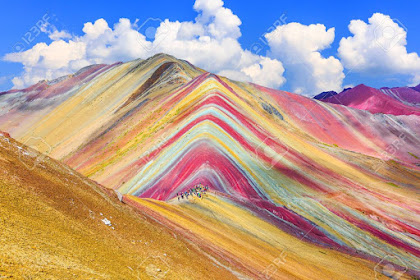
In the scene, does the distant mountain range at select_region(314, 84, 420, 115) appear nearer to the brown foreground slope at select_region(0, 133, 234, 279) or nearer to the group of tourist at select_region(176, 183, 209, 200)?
the group of tourist at select_region(176, 183, 209, 200)

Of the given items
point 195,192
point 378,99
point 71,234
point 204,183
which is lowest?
point 71,234

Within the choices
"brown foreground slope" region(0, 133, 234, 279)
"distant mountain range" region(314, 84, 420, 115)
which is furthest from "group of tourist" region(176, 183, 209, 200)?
"distant mountain range" region(314, 84, 420, 115)

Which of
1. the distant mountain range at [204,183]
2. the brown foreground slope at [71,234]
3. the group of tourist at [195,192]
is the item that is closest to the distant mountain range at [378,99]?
the distant mountain range at [204,183]

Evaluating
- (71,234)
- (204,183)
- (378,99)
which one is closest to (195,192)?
(204,183)

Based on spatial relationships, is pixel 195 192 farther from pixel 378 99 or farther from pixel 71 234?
pixel 378 99

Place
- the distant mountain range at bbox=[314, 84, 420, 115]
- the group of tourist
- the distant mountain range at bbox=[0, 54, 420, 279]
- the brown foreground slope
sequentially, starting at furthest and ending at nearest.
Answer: the distant mountain range at bbox=[314, 84, 420, 115] < the group of tourist < the distant mountain range at bbox=[0, 54, 420, 279] < the brown foreground slope
